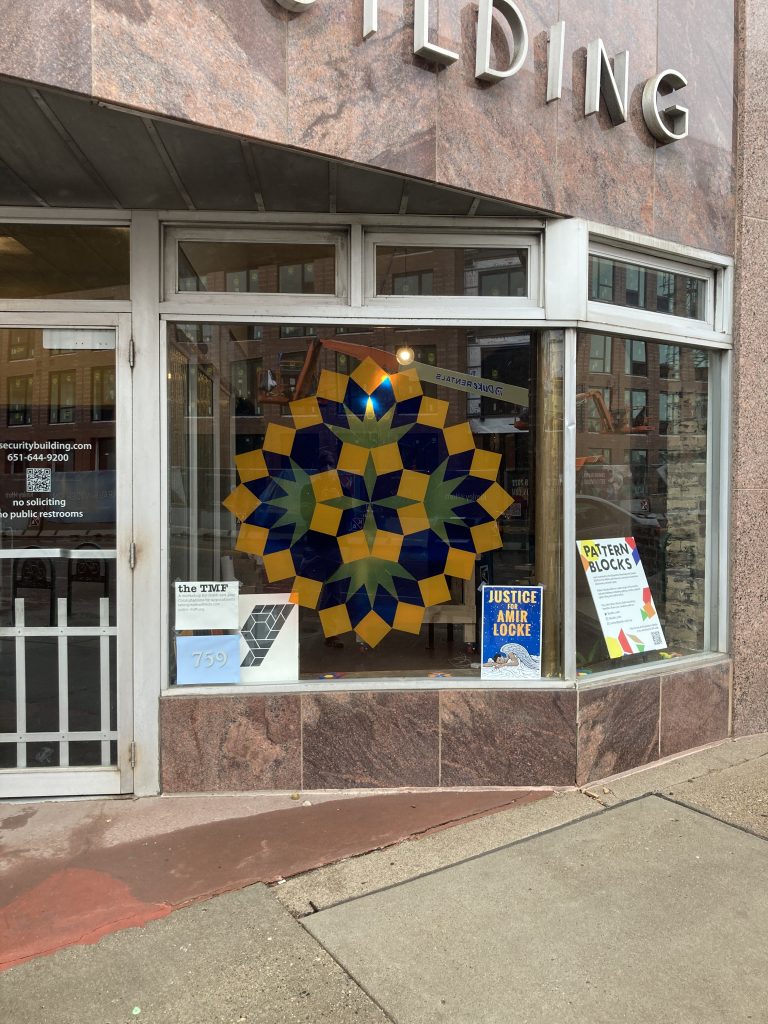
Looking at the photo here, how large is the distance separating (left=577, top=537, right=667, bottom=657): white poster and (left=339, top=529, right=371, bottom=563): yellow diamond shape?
1.24 m

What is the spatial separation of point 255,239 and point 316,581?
1.92 meters

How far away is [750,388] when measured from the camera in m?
4.99

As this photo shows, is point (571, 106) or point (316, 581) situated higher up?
point (571, 106)

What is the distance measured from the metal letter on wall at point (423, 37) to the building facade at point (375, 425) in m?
0.02

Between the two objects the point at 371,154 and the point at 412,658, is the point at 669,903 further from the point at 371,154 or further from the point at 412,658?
the point at 371,154

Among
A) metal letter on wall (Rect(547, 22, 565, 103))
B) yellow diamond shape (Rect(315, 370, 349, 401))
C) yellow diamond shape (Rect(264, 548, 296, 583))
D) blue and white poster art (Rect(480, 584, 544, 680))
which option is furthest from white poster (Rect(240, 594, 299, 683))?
metal letter on wall (Rect(547, 22, 565, 103))

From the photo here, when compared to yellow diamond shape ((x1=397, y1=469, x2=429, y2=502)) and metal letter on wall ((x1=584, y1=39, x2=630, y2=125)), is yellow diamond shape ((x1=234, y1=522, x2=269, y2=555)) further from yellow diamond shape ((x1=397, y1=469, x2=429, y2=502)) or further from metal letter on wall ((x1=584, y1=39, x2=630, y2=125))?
metal letter on wall ((x1=584, y1=39, x2=630, y2=125))

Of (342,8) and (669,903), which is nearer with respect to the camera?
(669,903)

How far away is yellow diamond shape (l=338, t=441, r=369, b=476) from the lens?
445 cm

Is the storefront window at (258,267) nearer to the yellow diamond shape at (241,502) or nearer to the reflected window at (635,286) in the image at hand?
the yellow diamond shape at (241,502)

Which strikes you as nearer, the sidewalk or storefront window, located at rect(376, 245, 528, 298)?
the sidewalk

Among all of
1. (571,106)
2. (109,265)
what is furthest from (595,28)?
(109,265)

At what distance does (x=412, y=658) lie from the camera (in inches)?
175

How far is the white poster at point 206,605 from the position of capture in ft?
13.7
